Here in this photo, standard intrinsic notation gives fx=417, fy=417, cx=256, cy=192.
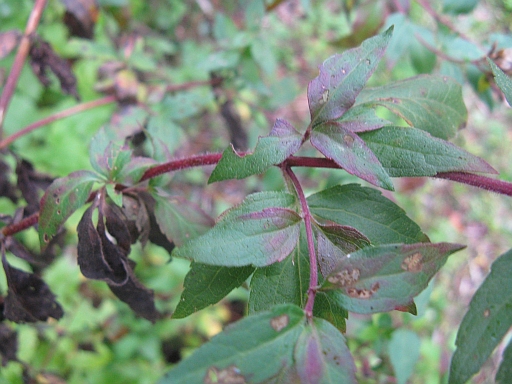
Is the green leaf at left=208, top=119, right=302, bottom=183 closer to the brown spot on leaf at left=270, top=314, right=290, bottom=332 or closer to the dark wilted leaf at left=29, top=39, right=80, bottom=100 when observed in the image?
the brown spot on leaf at left=270, top=314, right=290, bottom=332

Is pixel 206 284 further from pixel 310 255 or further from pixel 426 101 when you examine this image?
pixel 426 101

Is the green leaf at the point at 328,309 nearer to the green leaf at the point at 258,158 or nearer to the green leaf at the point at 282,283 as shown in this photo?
the green leaf at the point at 282,283

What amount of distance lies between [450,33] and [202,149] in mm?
2353

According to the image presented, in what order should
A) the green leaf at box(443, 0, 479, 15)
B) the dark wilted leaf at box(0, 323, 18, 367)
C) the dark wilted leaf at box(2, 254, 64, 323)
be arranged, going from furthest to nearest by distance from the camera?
the green leaf at box(443, 0, 479, 15)
the dark wilted leaf at box(0, 323, 18, 367)
the dark wilted leaf at box(2, 254, 64, 323)

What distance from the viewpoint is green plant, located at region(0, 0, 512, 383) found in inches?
25.4

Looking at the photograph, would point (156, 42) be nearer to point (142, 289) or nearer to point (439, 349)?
point (142, 289)

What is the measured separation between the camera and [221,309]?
2.85m

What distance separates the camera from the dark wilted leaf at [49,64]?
61.0 inches

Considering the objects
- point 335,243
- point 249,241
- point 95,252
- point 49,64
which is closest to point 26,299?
point 95,252

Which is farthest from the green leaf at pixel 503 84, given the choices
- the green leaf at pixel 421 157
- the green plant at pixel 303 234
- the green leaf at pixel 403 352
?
the green leaf at pixel 403 352

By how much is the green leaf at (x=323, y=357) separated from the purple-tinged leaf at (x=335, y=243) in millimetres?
145

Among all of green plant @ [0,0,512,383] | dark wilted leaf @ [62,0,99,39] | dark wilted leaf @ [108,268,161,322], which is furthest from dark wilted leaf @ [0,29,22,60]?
dark wilted leaf @ [108,268,161,322]

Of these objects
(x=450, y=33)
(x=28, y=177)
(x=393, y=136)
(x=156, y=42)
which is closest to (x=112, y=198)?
(x=28, y=177)

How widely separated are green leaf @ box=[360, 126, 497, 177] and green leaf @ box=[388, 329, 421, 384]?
98 cm
